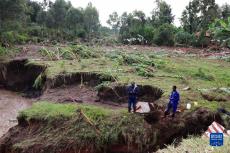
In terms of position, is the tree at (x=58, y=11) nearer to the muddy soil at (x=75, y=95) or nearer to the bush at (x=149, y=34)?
the bush at (x=149, y=34)

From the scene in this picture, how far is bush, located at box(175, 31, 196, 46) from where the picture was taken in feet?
143

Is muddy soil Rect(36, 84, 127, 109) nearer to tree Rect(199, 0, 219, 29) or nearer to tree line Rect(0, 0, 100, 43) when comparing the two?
tree line Rect(0, 0, 100, 43)

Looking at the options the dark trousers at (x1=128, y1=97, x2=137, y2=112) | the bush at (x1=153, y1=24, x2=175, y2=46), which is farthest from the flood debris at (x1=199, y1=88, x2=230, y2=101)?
the bush at (x1=153, y1=24, x2=175, y2=46)

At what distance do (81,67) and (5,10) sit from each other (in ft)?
37.9

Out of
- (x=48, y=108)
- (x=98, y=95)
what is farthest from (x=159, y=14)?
(x=48, y=108)

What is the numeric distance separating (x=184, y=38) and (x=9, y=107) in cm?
2760

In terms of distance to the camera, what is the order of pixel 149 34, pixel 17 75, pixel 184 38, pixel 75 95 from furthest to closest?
pixel 149 34 → pixel 184 38 → pixel 17 75 → pixel 75 95

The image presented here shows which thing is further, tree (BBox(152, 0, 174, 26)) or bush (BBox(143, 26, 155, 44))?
tree (BBox(152, 0, 174, 26))

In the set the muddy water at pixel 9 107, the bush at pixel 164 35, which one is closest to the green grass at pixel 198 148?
the muddy water at pixel 9 107

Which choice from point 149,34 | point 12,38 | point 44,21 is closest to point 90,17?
point 44,21

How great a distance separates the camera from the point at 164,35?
1699 inches

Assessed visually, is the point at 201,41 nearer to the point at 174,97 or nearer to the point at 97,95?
the point at 97,95

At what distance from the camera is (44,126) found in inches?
536

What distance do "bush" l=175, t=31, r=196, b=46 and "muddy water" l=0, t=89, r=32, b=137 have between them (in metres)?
24.6
